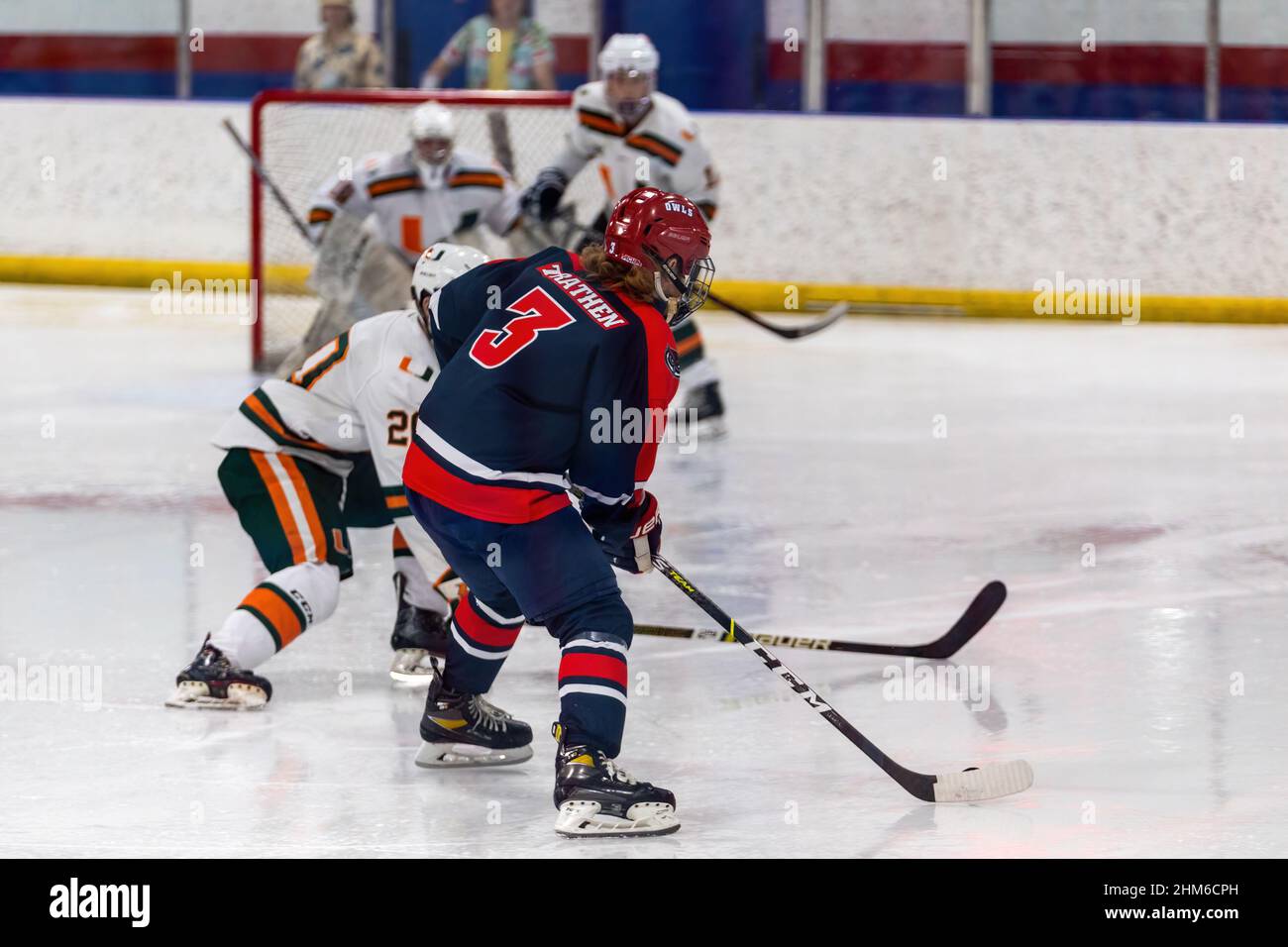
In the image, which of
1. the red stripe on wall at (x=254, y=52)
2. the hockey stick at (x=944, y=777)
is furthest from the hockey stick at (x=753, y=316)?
the hockey stick at (x=944, y=777)

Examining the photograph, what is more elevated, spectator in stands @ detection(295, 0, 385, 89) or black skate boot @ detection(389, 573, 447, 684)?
spectator in stands @ detection(295, 0, 385, 89)

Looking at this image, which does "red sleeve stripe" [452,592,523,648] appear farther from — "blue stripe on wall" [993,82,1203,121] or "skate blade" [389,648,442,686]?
"blue stripe on wall" [993,82,1203,121]

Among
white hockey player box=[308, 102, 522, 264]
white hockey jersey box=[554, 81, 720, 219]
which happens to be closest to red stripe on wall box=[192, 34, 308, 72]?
white hockey player box=[308, 102, 522, 264]

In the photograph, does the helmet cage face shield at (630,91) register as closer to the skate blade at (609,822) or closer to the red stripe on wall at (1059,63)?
the red stripe on wall at (1059,63)

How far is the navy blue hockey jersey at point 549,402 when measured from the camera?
2.98 m

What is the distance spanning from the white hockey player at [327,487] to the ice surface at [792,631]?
0.33 ft

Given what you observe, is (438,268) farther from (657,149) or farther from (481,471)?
(657,149)

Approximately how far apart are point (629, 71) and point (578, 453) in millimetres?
3866

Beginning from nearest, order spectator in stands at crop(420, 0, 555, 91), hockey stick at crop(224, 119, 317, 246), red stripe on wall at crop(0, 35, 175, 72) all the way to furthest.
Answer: hockey stick at crop(224, 119, 317, 246) → spectator in stands at crop(420, 0, 555, 91) → red stripe on wall at crop(0, 35, 175, 72)

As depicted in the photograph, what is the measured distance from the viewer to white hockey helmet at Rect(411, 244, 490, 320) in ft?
11.7

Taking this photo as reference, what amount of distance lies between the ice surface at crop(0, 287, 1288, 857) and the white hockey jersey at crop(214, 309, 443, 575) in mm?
394
